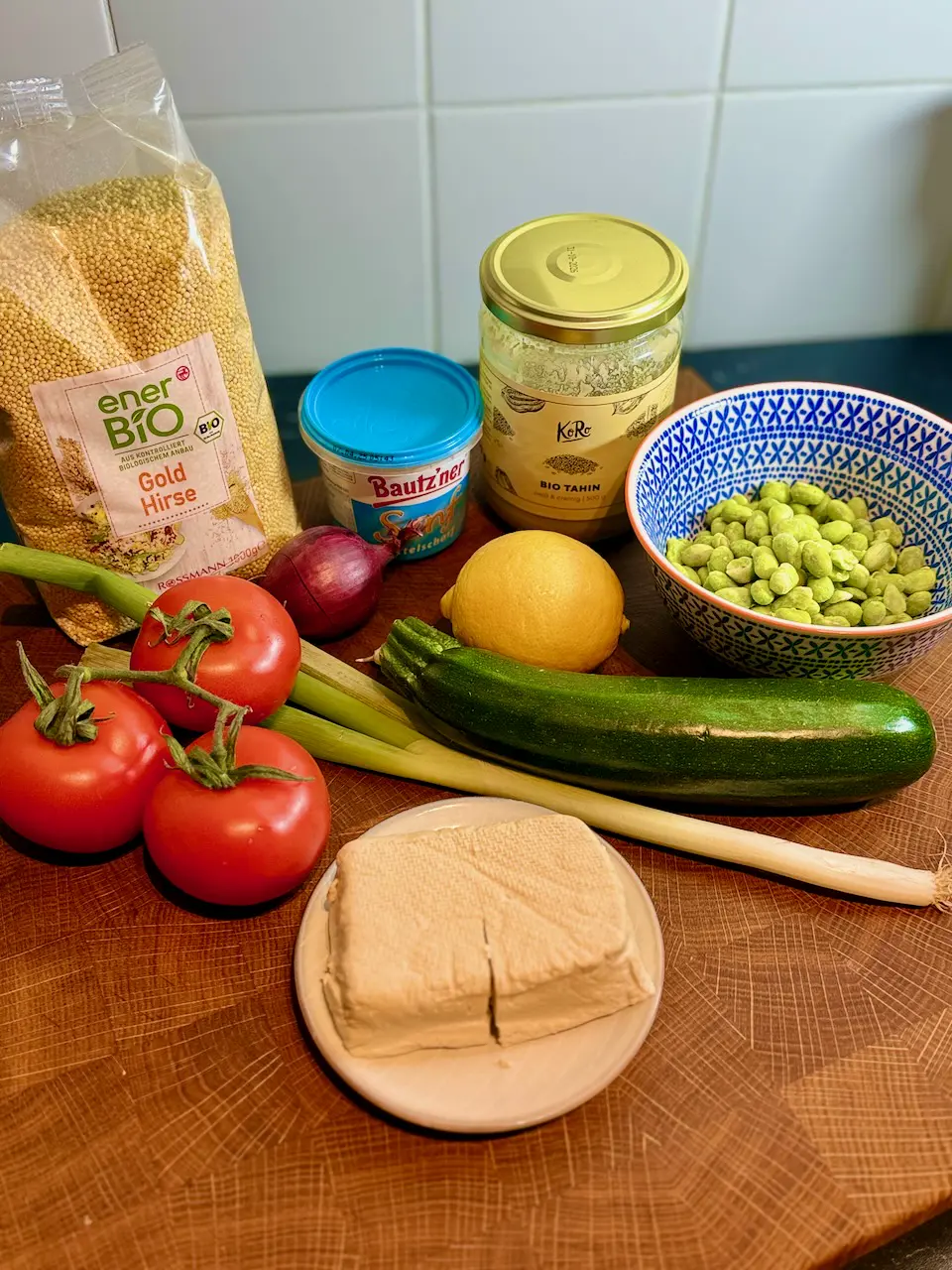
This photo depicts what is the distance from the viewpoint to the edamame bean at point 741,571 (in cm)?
95

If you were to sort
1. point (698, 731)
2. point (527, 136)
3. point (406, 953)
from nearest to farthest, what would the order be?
point (406, 953)
point (698, 731)
point (527, 136)

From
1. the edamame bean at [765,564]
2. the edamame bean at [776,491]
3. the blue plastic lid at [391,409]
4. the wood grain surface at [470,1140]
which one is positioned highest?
the blue plastic lid at [391,409]

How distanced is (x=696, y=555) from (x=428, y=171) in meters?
0.61

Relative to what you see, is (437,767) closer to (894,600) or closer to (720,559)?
(720,559)

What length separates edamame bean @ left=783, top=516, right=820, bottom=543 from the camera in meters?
0.98

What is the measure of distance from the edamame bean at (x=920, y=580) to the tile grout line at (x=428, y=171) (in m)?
0.73

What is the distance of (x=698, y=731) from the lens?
0.83 m

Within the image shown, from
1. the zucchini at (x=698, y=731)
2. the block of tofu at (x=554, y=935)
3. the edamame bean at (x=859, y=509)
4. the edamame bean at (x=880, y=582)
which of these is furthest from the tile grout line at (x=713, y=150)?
the block of tofu at (x=554, y=935)

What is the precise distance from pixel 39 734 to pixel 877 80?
47.0 inches

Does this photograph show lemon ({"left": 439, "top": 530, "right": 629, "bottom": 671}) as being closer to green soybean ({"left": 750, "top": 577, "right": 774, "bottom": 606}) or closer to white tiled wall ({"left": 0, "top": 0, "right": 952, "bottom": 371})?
green soybean ({"left": 750, "top": 577, "right": 774, "bottom": 606})

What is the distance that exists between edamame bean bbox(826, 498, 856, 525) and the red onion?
0.45m

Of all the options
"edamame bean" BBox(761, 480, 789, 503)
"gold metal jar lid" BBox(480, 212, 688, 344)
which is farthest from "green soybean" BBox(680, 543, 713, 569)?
"gold metal jar lid" BBox(480, 212, 688, 344)

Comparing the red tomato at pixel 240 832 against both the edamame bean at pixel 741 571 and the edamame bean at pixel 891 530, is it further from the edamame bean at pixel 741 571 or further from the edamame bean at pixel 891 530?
the edamame bean at pixel 891 530

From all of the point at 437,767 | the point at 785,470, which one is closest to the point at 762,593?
the point at 785,470
